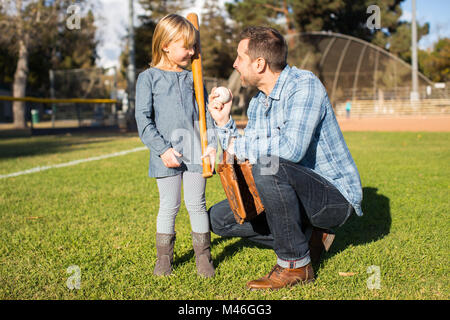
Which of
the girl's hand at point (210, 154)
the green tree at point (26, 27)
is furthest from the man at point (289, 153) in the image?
the green tree at point (26, 27)

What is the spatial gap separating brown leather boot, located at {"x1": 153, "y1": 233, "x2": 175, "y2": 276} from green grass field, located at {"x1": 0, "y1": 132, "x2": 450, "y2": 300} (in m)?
0.06

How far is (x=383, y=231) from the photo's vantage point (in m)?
3.27

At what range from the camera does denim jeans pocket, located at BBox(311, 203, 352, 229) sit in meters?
2.35

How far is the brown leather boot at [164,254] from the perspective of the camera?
2473mm

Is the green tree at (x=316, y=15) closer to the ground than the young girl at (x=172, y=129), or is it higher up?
higher up

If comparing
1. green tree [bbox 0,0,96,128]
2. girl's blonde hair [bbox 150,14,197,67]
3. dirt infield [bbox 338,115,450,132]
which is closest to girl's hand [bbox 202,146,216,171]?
girl's blonde hair [bbox 150,14,197,67]

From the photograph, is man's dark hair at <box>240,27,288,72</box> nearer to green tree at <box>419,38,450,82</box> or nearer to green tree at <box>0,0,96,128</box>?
green tree at <box>0,0,96,128</box>

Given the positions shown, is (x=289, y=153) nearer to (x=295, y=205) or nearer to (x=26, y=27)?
(x=295, y=205)

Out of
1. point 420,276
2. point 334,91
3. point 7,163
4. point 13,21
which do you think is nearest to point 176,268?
point 420,276

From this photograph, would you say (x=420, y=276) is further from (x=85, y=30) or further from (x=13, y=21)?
(x=85, y=30)

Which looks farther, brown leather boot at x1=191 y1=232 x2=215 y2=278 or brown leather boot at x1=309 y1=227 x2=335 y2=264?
brown leather boot at x1=309 y1=227 x2=335 y2=264

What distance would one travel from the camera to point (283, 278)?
7.48 ft

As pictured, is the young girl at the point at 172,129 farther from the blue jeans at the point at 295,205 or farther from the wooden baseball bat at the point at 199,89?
the blue jeans at the point at 295,205

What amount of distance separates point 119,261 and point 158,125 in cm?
92
